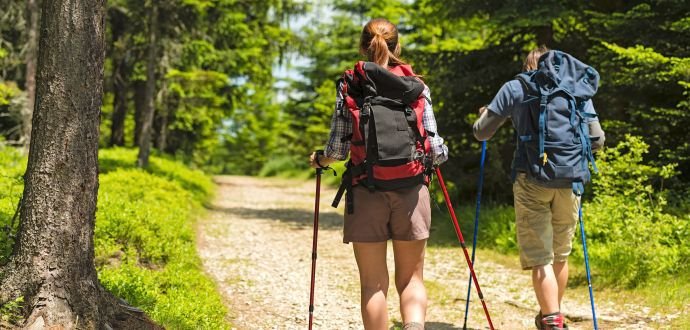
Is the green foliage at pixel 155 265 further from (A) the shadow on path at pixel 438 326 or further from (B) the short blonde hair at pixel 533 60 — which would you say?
(B) the short blonde hair at pixel 533 60

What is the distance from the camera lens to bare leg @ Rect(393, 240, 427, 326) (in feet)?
12.5

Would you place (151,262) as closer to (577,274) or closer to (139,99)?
(577,274)

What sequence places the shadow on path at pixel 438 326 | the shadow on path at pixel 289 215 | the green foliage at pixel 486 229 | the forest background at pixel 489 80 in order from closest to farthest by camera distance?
the shadow on path at pixel 438 326, the forest background at pixel 489 80, the green foliage at pixel 486 229, the shadow on path at pixel 289 215

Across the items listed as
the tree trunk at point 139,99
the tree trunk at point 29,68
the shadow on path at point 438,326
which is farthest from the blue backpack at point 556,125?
the tree trunk at point 139,99

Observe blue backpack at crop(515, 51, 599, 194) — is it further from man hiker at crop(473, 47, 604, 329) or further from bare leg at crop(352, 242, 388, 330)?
bare leg at crop(352, 242, 388, 330)

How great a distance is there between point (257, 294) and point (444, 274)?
2.38 m

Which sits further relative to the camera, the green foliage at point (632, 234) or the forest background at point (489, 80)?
the forest background at point (489, 80)

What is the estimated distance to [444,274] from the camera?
814 centimetres

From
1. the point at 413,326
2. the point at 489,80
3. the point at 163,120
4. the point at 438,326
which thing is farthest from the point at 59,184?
the point at 163,120

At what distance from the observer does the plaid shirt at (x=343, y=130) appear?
3707 millimetres

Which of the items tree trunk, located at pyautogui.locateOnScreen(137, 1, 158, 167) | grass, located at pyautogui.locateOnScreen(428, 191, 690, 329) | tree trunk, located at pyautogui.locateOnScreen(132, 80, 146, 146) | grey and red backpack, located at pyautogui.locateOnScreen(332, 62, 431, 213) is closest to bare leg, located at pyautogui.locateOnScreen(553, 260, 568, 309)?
grass, located at pyautogui.locateOnScreen(428, 191, 690, 329)

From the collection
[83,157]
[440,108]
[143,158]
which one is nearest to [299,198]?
[143,158]

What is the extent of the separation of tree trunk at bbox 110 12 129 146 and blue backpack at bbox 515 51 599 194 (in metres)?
17.6

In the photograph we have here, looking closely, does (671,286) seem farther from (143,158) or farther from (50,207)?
(143,158)
